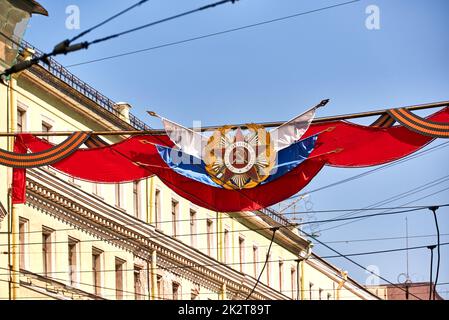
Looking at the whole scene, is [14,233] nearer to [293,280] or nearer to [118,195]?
[118,195]

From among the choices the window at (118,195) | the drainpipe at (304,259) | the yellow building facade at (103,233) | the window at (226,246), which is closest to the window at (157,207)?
the yellow building facade at (103,233)

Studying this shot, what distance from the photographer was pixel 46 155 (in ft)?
104

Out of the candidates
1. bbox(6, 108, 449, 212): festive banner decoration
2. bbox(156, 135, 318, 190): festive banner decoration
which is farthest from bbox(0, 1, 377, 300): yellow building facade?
bbox(156, 135, 318, 190): festive banner decoration

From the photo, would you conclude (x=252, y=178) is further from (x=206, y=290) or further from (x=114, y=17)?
(x=206, y=290)

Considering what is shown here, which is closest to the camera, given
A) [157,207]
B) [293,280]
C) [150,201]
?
[150,201]

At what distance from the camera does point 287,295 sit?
7038 centimetres

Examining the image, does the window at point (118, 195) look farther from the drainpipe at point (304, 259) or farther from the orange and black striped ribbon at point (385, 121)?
the orange and black striped ribbon at point (385, 121)

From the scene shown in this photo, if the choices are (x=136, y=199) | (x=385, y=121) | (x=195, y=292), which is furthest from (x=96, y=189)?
(x=385, y=121)

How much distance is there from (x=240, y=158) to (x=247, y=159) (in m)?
0.15

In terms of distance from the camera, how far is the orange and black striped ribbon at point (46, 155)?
31.5 meters

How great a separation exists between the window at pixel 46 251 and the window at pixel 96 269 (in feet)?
11.0

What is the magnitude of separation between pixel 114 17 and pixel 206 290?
134ft

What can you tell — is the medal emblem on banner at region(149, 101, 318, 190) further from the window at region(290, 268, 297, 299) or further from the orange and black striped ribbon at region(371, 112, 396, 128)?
the window at region(290, 268, 297, 299)
